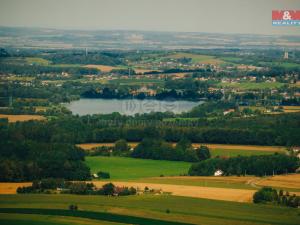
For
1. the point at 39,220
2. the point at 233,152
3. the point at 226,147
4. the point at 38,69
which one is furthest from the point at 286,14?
the point at 38,69

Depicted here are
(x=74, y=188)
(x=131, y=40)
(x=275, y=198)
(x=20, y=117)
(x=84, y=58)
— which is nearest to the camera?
(x=275, y=198)

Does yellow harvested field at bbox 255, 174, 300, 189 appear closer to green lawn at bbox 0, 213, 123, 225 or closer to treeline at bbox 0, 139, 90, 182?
treeline at bbox 0, 139, 90, 182

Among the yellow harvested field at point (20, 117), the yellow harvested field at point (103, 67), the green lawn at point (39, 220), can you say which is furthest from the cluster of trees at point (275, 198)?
the yellow harvested field at point (103, 67)

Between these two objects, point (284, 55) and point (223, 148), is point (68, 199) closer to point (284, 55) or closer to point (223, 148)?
point (223, 148)

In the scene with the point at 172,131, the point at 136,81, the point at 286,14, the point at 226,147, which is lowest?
the point at 136,81

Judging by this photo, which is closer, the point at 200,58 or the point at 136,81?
the point at 136,81

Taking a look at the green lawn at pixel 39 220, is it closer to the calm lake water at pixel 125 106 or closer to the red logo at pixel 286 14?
the red logo at pixel 286 14

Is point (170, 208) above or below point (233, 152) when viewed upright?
above

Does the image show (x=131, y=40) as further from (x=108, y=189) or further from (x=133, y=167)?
(x=108, y=189)
